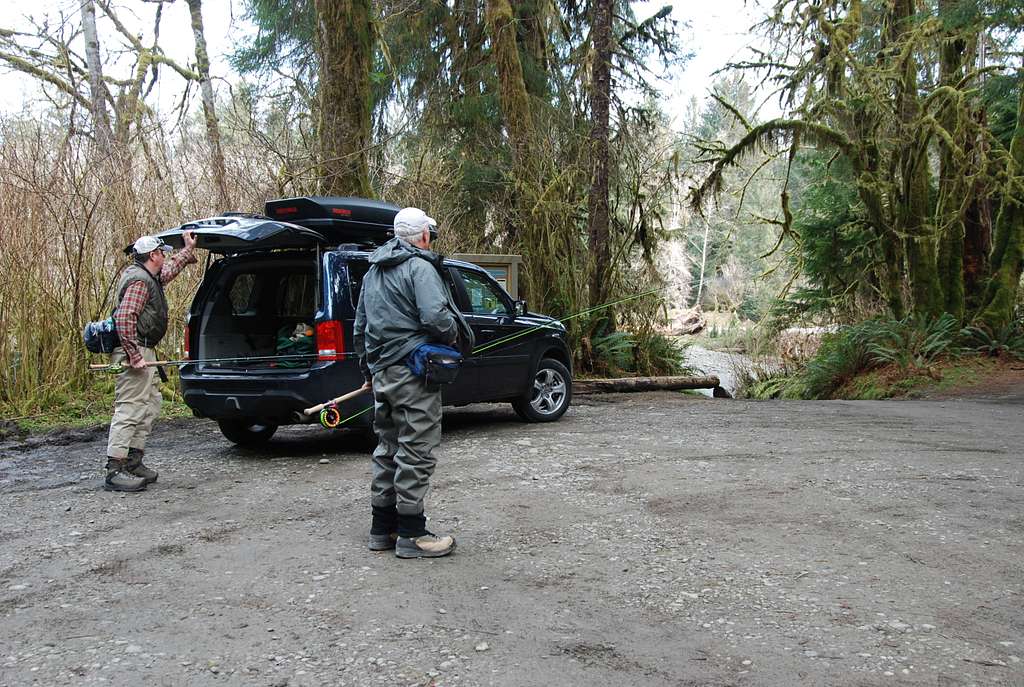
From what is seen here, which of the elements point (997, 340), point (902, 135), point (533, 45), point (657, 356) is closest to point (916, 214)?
point (902, 135)

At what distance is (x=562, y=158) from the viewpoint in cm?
1506

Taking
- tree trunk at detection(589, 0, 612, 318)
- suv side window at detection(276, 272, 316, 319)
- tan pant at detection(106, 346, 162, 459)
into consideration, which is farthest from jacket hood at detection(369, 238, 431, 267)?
tree trunk at detection(589, 0, 612, 318)

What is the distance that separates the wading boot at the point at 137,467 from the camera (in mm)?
6984

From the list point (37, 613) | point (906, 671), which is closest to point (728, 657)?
point (906, 671)

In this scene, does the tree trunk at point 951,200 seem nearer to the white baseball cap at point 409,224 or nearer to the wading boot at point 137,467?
the white baseball cap at point 409,224

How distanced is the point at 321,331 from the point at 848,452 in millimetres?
4825

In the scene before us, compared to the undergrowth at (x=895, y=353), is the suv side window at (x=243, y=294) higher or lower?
higher

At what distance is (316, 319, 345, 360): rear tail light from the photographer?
25.0ft

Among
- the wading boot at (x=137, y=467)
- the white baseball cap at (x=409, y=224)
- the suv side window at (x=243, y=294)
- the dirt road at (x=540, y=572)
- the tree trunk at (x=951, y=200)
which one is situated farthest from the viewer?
the tree trunk at (x=951, y=200)

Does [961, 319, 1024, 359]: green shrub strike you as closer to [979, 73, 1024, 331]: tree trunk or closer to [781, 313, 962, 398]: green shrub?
[979, 73, 1024, 331]: tree trunk

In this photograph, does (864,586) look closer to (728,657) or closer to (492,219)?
(728,657)

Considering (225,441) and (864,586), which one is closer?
(864,586)

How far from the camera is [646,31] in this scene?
1845 centimetres

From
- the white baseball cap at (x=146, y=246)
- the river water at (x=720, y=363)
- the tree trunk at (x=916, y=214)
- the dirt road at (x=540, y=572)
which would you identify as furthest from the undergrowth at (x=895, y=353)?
the white baseball cap at (x=146, y=246)
